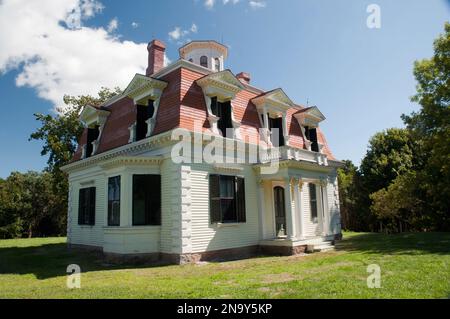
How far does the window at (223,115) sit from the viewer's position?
15.4 meters

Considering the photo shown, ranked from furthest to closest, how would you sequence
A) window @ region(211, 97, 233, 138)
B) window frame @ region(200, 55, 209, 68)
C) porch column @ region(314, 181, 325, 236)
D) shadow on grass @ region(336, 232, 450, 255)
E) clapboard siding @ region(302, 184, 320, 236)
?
1. window frame @ region(200, 55, 209, 68)
2. porch column @ region(314, 181, 325, 236)
3. clapboard siding @ region(302, 184, 320, 236)
4. window @ region(211, 97, 233, 138)
5. shadow on grass @ region(336, 232, 450, 255)

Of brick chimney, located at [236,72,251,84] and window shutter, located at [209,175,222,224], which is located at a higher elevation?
brick chimney, located at [236,72,251,84]

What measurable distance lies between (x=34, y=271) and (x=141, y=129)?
704 cm

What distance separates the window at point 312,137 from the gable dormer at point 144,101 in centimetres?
908

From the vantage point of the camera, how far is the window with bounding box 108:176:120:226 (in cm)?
1429

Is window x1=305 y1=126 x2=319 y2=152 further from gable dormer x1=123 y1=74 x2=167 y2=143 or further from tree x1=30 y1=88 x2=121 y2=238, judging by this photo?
tree x1=30 y1=88 x2=121 y2=238

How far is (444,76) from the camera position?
69.0 ft

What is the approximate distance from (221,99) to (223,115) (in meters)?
0.74

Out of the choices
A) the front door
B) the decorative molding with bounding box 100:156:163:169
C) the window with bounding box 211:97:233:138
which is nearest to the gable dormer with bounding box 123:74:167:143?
the decorative molding with bounding box 100:156:163:169

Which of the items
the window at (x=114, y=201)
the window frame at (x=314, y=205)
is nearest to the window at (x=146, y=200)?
the window at (x=114, y=201)

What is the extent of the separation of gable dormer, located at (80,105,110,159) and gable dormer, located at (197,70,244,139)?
694 centimetres

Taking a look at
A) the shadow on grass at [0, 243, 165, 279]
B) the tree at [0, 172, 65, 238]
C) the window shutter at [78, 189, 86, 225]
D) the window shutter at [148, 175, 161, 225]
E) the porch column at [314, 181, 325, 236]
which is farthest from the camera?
the tree at [0, 172, 65, 238]

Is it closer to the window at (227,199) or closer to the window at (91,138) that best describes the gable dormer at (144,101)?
the window at (227,199)

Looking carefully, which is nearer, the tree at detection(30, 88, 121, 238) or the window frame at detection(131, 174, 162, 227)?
the window frame at detection(131, 174, 162, 227)
